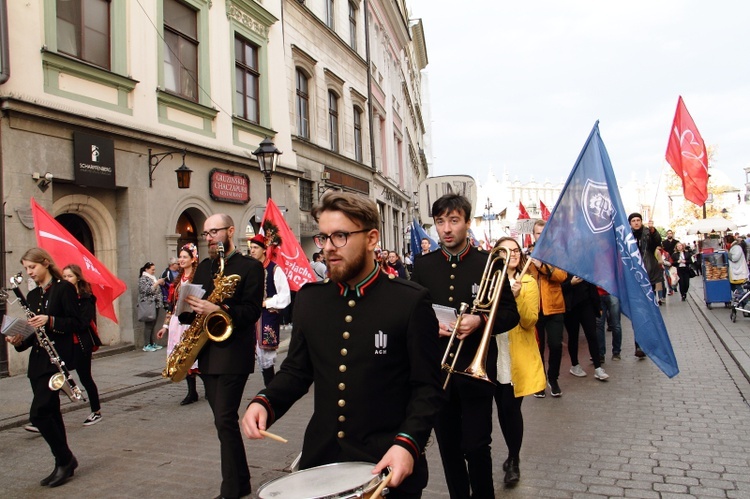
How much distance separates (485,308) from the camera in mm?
3762

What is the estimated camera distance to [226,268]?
4.70 m

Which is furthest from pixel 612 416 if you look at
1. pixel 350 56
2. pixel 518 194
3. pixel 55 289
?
pixel 518 194

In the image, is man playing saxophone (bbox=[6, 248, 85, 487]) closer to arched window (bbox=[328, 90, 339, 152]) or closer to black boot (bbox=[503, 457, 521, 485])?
black boot (bbox=[503, 457, 521, 485])

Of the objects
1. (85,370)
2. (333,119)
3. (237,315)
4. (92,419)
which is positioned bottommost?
(92,419)

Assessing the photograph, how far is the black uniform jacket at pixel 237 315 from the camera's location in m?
4.44

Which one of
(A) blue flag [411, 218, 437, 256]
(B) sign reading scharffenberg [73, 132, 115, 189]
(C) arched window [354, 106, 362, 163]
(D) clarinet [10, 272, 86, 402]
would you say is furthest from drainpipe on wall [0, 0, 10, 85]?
(C) arched window [354, 106, 362, 163]

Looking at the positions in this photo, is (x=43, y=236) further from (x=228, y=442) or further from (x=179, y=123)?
(x=179, y=123)

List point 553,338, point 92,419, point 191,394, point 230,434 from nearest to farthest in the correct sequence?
point 230,434 < point 92,419 < point 553,338 < point 191,394

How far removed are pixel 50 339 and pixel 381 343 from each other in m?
4.22

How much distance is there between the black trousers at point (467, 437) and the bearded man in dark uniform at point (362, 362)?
116 cm

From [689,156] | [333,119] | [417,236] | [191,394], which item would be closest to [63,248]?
[191,394]

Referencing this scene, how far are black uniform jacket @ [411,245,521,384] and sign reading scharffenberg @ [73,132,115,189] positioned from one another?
926cm

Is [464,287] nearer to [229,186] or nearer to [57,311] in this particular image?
[57,311]

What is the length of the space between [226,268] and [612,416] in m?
4.30
